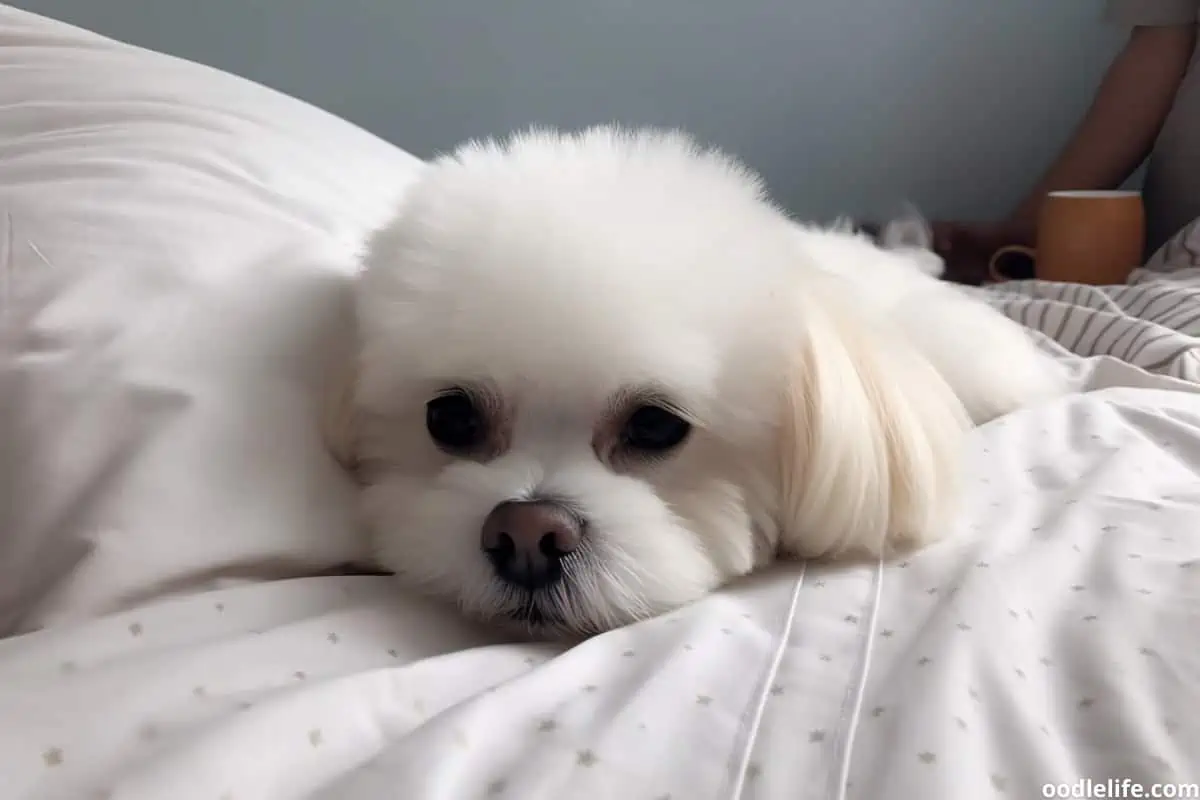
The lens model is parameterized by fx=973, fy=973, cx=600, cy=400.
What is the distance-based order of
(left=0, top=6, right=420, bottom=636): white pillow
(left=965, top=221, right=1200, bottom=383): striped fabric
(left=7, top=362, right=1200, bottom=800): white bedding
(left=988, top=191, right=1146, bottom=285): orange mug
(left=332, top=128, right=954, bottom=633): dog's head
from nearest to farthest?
(left=7, top=362, right=1200, bottom=800): white bedding
(left=0, top=6, right=420, bottom=636): white pillow
(left=332, top=128, right=954, bottom=633): dog's head
(left=965, top=221, right=1200, bottom=383): striped fabric
(left=988, top=191, right=1146, bottom=285): orange mug

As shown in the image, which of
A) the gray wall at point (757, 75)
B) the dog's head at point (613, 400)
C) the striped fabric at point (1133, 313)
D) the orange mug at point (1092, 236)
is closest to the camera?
the dog's head at point (613, 400)

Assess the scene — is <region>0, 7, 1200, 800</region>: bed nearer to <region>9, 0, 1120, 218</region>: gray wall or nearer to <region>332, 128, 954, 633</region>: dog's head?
<region>332, 128, 954, 633</region>: dog's head

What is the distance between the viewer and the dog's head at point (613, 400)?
753 mm

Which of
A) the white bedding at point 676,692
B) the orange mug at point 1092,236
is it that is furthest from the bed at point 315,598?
the orange mug at point 1092,236

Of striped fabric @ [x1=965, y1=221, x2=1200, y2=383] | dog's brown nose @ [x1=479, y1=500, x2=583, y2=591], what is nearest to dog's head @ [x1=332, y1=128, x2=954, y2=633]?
dog's brown nose @ [x1=479, y1=500, x2=583, y2=591]

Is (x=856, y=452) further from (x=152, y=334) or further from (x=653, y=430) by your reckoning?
(x=152, y=334)

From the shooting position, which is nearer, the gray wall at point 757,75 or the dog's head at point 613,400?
the dog's head at point 613,400

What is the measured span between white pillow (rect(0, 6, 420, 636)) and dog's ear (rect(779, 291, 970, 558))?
363mm

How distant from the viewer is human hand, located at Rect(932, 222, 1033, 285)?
2035mm

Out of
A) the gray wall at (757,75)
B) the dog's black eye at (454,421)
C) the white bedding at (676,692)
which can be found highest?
the gray wall at (757,75)

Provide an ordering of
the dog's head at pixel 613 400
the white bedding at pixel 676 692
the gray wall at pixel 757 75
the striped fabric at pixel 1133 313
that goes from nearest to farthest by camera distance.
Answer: the white bedding at pixel 676 692 < the dog's head at pixel 613 400 < the striped fabric at pixel 1133 313 < the gray wall at pixel 757 75

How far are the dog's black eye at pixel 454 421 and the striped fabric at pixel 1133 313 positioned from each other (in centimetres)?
84

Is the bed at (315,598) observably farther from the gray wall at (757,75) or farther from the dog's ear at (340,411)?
the gray wall at (757,75)

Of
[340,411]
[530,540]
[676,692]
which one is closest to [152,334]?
[340,411]
